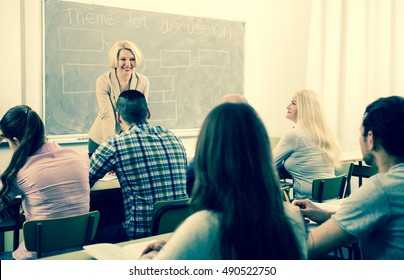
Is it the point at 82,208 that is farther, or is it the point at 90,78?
the point at 90,78

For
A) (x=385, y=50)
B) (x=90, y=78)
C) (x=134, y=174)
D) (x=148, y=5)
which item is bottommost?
(x=134, y=174)

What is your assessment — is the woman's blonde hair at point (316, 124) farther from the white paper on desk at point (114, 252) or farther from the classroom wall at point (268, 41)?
the white paper on desk at point (114, 252)

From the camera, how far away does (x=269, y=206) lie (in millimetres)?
1041

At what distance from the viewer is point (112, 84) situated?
4586mm

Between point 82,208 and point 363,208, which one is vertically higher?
point 363,208

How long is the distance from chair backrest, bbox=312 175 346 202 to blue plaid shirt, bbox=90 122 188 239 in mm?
1008

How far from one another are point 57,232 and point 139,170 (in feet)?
2.00

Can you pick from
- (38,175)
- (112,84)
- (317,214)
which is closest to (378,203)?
(317,214)

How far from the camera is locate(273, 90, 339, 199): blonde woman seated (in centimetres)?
329

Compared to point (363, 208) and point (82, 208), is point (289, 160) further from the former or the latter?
point (363, 208)

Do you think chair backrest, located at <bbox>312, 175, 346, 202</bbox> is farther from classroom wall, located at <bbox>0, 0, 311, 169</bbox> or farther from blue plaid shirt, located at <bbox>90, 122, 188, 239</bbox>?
classroom wall, located at <bbox>0, 0, 311, 169</bbox>

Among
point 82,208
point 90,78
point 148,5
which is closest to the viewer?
point 82,208

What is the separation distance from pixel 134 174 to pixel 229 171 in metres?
1.44
